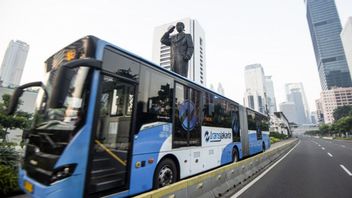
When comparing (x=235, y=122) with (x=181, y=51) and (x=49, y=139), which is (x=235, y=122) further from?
(x=49, y=139)

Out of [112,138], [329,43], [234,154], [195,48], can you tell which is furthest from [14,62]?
[329,43]

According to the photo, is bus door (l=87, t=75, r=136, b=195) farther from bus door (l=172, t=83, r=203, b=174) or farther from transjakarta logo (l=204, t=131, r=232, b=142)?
transjakarta logo (l=204, t=131, r=232, b=142)

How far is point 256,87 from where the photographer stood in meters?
102

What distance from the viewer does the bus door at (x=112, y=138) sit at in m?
3.44

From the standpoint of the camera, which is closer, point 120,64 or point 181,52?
point 120,64

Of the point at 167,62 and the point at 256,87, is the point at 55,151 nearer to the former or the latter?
the point at 167,62

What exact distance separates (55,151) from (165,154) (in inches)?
101

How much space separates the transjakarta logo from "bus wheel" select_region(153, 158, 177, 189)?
6.79ft

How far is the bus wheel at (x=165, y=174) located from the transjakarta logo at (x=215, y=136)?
6.79 feet

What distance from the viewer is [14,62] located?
228 feet

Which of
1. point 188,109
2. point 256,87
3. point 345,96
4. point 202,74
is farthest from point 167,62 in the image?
point 345,96

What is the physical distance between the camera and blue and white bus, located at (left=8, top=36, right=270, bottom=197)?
306 centimetres

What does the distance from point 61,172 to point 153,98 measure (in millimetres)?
2510

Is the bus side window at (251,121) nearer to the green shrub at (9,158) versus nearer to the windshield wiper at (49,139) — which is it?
the windshield wiper at (49,139)
